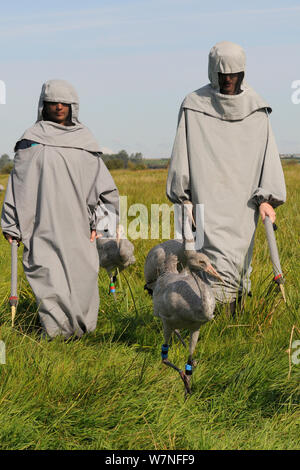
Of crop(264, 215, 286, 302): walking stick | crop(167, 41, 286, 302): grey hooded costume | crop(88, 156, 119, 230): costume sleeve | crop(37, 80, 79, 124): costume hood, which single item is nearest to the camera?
crop(264, 215, 286, 302): walking stick

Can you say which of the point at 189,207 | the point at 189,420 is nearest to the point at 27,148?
the point at 189,207

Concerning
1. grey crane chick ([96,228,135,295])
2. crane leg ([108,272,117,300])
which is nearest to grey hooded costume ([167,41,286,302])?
crane leg ([108,272,117,300])

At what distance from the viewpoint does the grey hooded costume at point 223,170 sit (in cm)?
514

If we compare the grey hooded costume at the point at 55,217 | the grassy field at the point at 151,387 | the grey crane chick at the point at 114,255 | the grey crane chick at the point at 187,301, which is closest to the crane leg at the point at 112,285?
the grey crane chick at the point at 114,255

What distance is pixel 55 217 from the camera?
5.36 metres

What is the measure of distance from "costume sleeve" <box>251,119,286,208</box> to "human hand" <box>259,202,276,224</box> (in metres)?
0.06

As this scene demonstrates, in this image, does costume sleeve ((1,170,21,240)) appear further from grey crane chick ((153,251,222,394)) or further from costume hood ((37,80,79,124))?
grey crane chick ((153,251,222,394))

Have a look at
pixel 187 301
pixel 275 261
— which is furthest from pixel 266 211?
pixel 187 301

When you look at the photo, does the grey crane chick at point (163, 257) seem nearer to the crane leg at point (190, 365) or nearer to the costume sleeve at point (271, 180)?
the crane leg at point (190, 365)

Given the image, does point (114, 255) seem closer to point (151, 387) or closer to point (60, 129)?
point (60, 129)

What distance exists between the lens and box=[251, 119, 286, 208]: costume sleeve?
17.0 feet

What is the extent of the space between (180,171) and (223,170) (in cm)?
35

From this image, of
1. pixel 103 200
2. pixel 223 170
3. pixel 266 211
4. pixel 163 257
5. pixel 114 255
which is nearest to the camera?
pixel 163 257
